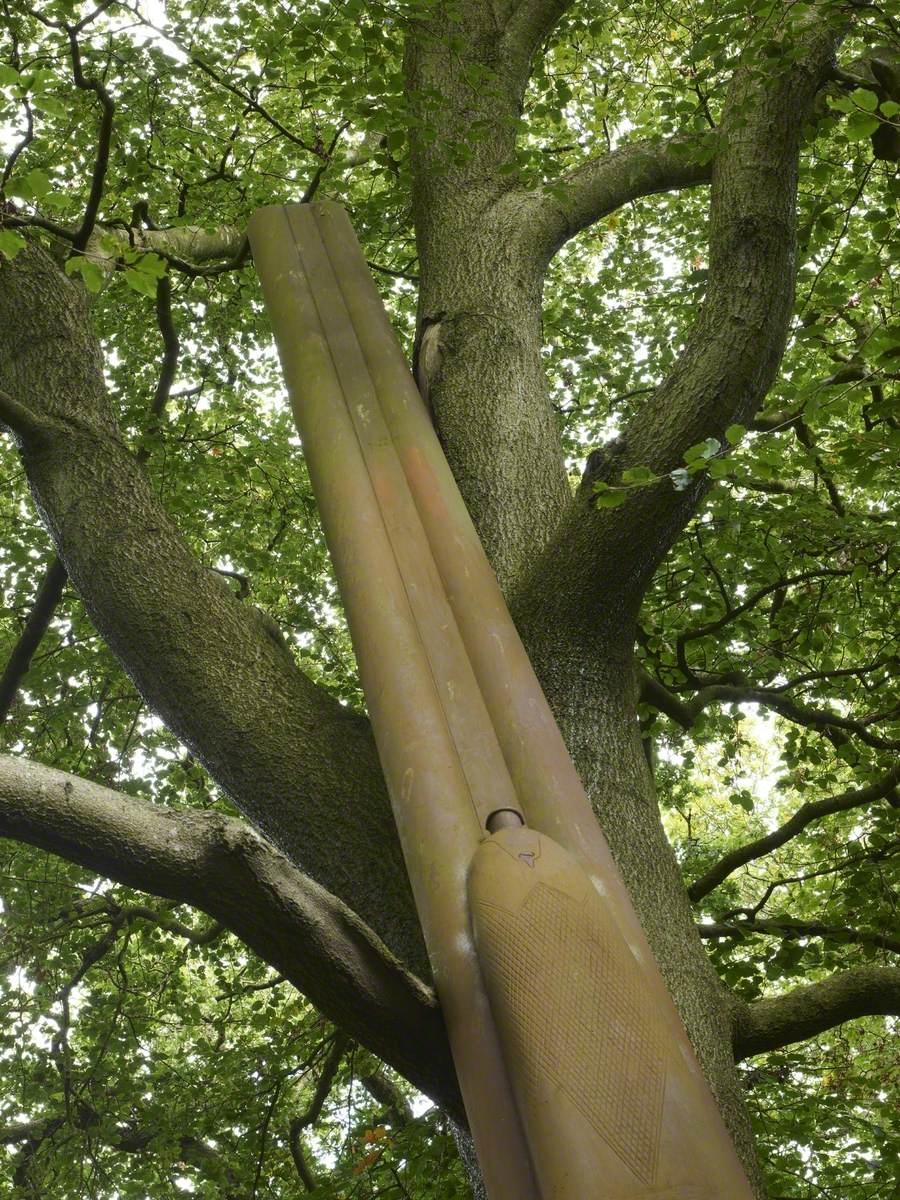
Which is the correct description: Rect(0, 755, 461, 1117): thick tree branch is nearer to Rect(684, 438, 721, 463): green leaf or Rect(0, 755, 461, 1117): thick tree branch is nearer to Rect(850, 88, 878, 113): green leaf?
Rect(684, 438, 721, 463): green leaf

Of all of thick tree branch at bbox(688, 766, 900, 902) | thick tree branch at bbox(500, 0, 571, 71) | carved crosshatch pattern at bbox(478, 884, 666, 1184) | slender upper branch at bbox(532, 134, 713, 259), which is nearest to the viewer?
carved crosshatch pattern at bbox(478, 884, 666, 1184)

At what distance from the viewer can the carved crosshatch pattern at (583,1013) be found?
4.45 ft

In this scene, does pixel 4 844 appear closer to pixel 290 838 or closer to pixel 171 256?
pixel 171 256

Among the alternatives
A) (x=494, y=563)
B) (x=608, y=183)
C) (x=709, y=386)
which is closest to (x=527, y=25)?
(x=608, y=183)

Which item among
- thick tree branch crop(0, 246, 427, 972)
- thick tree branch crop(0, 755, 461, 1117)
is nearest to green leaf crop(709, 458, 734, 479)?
thick tree branch crop(0, 246, 427, 972)

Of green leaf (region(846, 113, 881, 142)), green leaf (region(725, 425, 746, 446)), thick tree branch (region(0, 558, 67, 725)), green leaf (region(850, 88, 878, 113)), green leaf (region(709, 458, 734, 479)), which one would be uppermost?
thick tree branch (region(0, 558, 67, 725))

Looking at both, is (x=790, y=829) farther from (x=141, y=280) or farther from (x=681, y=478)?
(x=141, y=280)

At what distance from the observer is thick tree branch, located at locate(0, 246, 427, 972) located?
234 centimetres

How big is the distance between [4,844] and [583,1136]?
5.39m

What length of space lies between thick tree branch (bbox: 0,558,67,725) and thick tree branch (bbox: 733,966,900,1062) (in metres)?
2.90

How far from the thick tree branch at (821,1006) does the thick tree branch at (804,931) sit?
840 mm

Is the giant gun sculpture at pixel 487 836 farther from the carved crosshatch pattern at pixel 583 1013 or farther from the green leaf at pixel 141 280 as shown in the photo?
the green leaf at pixel 141 280

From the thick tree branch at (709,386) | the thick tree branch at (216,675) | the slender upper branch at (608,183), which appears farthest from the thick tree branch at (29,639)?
the thick tree branch at (709,386)

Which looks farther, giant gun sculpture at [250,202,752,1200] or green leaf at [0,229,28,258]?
green leaf at [0,229,28,258]
